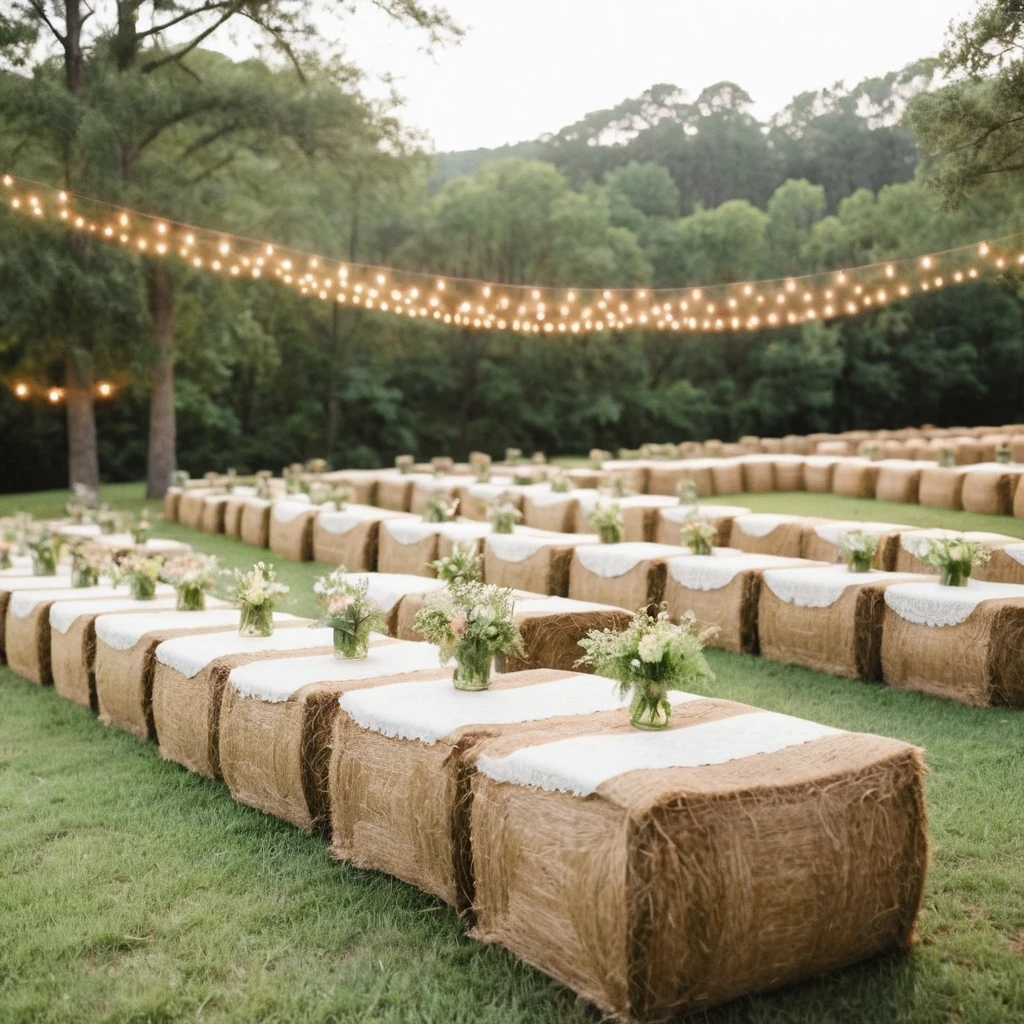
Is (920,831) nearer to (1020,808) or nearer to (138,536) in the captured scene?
(1020,808)

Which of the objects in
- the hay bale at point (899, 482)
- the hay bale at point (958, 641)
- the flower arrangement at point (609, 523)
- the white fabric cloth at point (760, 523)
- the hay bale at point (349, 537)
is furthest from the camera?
the hay bale at point (899, 482)

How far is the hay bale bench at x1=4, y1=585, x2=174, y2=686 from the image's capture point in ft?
24.6

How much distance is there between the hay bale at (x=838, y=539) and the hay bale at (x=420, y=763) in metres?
5.20

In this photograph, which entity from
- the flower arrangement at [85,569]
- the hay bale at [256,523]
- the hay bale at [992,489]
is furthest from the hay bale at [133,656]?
the hay bale at [992,489]

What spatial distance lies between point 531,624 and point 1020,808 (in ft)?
9.19

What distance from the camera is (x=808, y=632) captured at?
7434mm

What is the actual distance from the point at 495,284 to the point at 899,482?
261 inches

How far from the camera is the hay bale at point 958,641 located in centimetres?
632

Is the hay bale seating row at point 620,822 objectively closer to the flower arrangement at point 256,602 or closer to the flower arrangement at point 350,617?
the flower arrangement at point 350,617

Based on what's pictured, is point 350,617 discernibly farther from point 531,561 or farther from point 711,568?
point 531,561

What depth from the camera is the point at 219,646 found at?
5613 mm

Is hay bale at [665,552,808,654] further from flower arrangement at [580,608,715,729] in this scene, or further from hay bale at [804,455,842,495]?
hay bale at [804,455,842,495]

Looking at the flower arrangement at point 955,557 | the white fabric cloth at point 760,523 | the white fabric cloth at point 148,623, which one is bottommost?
the white fabric cloth at point 148,623

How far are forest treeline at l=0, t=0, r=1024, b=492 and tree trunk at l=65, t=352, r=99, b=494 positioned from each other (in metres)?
0.06
